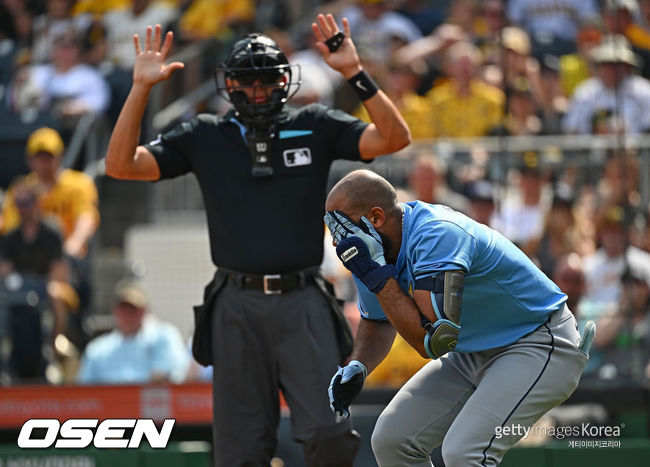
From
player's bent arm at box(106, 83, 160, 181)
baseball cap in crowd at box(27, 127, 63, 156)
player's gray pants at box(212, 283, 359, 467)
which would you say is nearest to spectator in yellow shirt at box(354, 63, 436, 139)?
baseball cap in crowd at box(27, 127, 63, 156)

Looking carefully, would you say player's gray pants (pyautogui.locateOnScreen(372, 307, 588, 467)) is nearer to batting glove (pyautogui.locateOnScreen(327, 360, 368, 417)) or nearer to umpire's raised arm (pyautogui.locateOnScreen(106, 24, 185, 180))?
batting glove (pyautogui.locateOnScreen(327, 360, 368, 417))

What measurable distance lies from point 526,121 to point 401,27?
7.99 ft

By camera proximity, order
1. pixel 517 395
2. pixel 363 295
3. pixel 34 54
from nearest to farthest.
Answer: pixel 517 395, pixel 363 295, pixel 34 54

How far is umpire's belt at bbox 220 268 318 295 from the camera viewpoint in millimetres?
5438

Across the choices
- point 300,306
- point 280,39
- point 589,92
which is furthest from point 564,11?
point 300,306

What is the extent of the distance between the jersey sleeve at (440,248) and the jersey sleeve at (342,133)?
117cm

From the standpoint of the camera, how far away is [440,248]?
4.36 meters

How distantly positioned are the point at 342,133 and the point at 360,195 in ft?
3.91

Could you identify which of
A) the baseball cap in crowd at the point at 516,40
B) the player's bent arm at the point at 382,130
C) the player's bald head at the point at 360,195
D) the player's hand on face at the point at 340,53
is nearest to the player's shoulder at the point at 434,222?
the player's bald head at the point at 360,195

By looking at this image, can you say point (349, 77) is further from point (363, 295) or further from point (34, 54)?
point (34, 54)

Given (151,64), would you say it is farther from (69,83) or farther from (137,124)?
(69,83)

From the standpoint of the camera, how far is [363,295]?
4.93 m

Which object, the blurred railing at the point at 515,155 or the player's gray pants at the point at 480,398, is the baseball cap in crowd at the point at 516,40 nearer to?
the blurred railing at the point at 515,155

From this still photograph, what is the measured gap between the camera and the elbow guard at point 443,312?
4.23m
